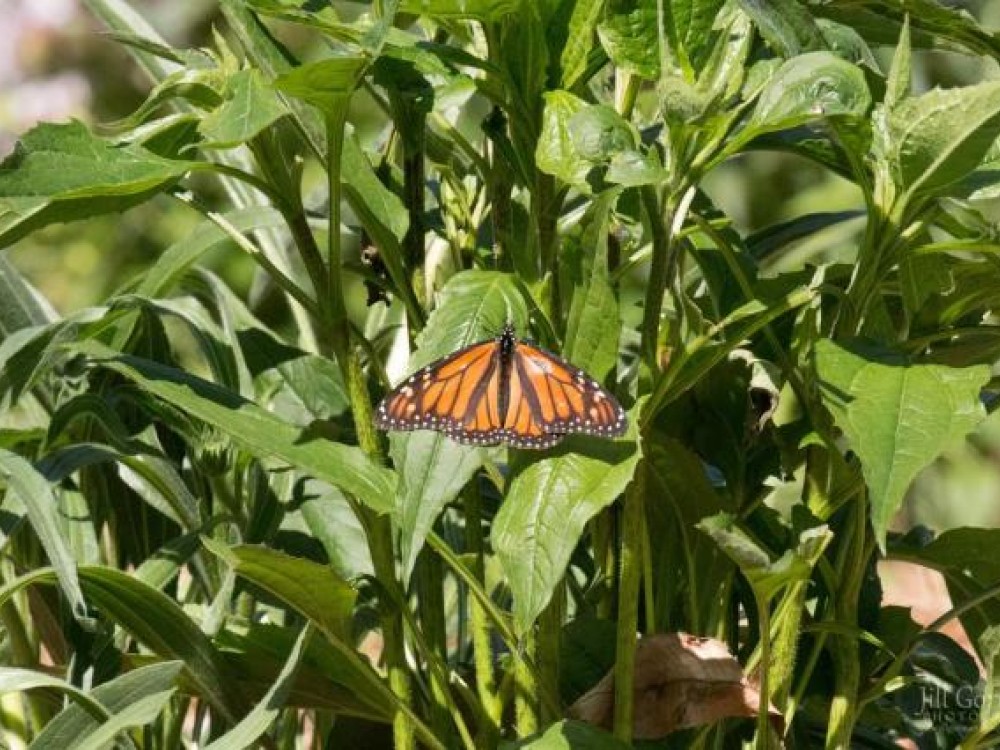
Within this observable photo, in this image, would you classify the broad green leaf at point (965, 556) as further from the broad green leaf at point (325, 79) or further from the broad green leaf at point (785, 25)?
the broad green leaf at point (325, 79)

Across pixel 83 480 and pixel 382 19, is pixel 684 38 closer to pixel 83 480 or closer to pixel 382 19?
pixel 382 19

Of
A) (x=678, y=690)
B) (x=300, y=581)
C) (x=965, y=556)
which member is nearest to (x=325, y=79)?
(x=300, y=581)

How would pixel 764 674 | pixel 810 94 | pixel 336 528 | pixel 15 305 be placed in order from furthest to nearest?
pixel 15 305, pixel 336 528, pixel 764 674, pixel 810 94

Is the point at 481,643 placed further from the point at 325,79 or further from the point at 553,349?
the point at 325,79

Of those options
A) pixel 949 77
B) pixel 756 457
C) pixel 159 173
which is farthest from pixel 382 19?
pixel 949 77

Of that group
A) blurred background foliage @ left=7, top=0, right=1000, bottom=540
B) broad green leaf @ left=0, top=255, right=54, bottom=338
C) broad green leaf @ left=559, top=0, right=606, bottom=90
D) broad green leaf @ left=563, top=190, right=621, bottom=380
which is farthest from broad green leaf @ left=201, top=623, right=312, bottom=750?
blurred background foliage @ left=7, top=0, right=1000, bottom=540

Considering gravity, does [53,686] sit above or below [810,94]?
below
